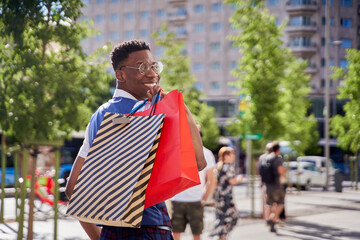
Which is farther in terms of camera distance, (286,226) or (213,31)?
(213,31)

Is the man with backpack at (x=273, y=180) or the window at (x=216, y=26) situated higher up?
the window at (x=216, y=26)

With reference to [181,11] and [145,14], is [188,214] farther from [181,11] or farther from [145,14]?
[145,14]

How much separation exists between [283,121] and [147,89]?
13.7 meters

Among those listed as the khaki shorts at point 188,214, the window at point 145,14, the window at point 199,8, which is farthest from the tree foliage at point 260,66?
the window at point 145,14

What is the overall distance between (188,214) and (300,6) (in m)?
46.6

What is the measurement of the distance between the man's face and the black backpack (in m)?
9.57

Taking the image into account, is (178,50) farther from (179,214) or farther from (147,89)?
(147,89)

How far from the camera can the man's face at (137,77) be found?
93.0 inches

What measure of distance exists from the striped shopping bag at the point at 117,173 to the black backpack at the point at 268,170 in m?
9.84

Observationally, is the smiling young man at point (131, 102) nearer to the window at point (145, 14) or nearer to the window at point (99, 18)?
the window at point (145, 14)

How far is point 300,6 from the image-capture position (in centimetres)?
5091

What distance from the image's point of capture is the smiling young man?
225cm

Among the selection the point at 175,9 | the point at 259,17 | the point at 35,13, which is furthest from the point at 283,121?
the point at 175,9

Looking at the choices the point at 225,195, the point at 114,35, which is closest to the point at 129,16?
the point at 114,35
